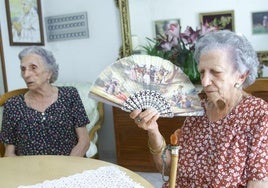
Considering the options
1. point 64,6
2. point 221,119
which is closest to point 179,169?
point 221,119

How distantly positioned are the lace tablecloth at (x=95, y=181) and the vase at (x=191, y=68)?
1.27 meters

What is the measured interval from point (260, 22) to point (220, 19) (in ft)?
0.99

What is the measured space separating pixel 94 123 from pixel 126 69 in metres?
1.74

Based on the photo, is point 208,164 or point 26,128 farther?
point 26,128

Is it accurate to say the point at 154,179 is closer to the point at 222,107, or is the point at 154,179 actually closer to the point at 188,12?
the point at 188,12

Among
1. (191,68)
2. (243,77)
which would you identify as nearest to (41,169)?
(243,77)

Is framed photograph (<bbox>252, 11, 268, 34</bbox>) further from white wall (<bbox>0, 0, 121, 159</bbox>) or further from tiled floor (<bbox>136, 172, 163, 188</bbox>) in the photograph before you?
tiled floor (<bbox>136, 172, 163, 188</bbox>)

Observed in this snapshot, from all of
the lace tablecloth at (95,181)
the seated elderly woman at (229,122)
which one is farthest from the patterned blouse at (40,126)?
the seated elderly woman at (229,122)

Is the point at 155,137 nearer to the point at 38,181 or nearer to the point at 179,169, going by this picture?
the point at 179,169

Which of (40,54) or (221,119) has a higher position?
(40,54)

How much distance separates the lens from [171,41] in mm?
2248

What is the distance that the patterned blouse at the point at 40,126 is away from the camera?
1.74 meters

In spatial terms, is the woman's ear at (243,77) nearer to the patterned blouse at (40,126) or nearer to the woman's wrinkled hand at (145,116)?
the woman's wrinkled hand at (145,116)

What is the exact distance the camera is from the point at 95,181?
3.55 ft
